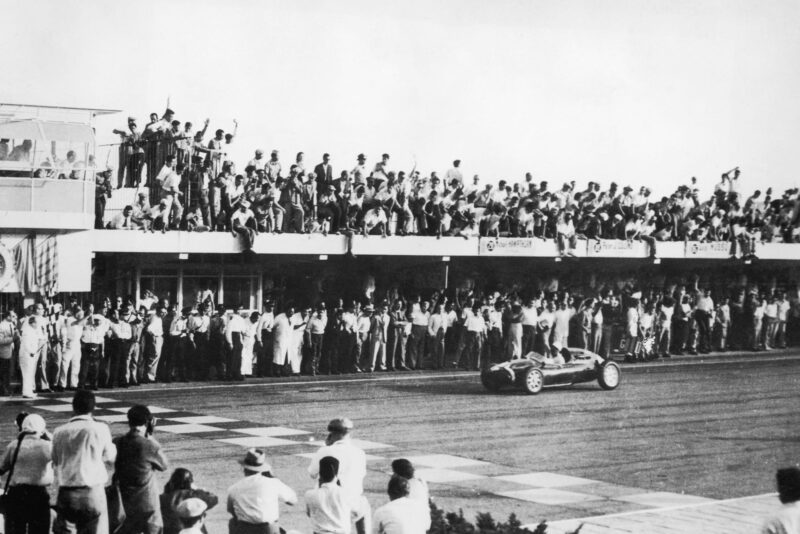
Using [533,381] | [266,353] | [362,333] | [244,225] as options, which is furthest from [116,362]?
[533,381]

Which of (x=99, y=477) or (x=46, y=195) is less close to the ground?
(x=46, y=195)

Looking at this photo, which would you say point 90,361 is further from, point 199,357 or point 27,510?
point 27,510

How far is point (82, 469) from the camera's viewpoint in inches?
360

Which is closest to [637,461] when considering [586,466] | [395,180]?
[586,466]

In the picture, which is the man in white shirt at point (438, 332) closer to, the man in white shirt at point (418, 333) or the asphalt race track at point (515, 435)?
the man in white shirt at point (418, 333)

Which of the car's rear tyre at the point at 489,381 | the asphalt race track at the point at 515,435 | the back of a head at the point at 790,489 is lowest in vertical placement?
the asphalt race track at the point at 515,435

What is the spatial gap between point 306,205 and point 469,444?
12287 mm

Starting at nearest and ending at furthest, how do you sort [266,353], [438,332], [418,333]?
[266,353] → [418,333] → [438,332]

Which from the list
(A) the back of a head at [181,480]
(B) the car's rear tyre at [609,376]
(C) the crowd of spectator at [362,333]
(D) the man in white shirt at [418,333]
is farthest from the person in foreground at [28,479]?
(D) the man in white shirt at [418,333]

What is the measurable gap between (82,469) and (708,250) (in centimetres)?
2858

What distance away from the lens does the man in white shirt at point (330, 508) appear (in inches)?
326

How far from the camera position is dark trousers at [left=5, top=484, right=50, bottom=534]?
913cm

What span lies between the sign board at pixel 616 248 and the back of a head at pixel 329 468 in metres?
25.2

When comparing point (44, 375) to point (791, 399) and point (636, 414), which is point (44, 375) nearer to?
point (636, 414)
